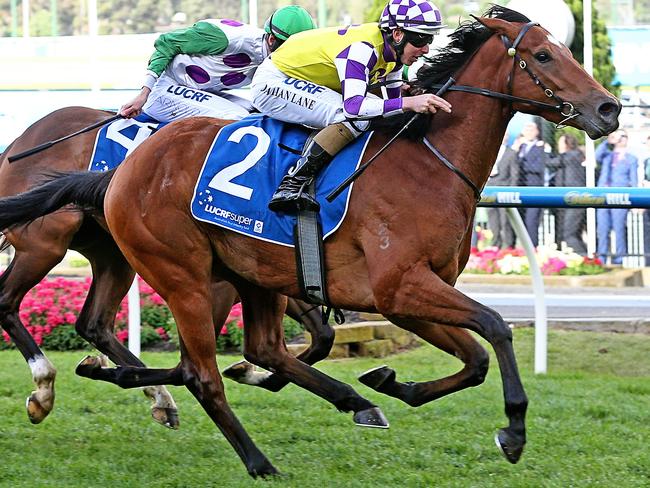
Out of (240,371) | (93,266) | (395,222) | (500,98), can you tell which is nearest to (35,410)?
(93,266)

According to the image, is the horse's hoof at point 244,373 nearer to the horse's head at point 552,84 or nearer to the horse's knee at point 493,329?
the horse's knee at point 493,329

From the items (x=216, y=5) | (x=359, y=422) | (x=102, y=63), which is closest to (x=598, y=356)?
(x=359, y=422)

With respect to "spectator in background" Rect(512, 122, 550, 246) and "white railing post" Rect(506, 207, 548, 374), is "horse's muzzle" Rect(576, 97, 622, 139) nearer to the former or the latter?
"white railing post" Rect(506, 207, 548, 374)

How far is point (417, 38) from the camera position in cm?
475

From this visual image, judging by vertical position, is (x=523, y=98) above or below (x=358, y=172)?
above

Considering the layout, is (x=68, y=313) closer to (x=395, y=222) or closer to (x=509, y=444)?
(x=395, y=222)

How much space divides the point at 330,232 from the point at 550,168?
6.56 metres

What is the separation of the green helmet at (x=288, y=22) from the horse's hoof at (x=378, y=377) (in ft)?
5.93

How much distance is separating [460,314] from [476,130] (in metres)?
0.77

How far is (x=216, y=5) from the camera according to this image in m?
15.9

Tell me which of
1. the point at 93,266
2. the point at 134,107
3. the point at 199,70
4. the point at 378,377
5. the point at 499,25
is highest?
the point at 499,25

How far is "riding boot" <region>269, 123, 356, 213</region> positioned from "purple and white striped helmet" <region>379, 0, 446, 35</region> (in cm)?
46

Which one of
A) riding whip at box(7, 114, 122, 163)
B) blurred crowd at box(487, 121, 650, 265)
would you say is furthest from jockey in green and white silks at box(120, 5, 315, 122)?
blurred crowd at box(487, 121, 650, 265)

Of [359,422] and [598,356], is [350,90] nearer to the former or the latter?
[359,422]
